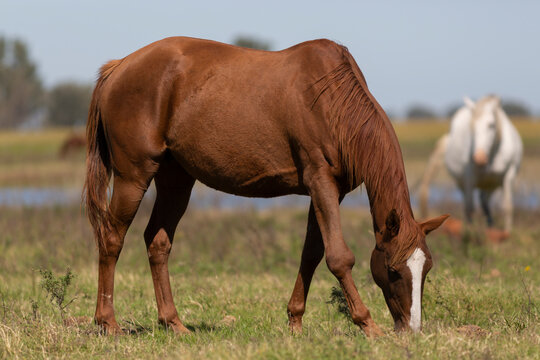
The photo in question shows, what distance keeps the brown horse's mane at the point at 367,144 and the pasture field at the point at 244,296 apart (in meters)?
0.86

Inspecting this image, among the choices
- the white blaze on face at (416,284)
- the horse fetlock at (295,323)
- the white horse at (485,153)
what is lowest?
the white horse at (485,153)

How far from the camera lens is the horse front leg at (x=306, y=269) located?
4977 millimetres

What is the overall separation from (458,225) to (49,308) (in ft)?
19.9

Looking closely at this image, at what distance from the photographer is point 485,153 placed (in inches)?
412

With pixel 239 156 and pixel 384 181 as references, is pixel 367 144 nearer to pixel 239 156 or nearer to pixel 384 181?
pixel 384 181

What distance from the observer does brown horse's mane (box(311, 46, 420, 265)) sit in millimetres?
4445

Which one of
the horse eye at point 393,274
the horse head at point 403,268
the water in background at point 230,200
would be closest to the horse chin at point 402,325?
the horse head at point 403,268

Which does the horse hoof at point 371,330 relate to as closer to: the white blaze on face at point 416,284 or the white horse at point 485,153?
the white blaze on face at point 416,284

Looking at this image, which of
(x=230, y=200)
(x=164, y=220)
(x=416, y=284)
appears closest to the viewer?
(x=416, y=284)

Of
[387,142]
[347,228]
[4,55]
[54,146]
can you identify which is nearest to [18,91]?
[4,55]

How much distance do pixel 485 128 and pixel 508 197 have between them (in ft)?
3.86

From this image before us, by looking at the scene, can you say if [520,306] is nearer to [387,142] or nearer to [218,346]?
[387,142]

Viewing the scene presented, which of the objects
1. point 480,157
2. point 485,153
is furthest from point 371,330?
point 485,153

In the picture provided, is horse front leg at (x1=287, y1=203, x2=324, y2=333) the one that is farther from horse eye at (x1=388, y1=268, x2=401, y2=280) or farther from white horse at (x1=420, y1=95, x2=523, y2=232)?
white horse at (x1=420, y1=95, x2=523, y2=232)
